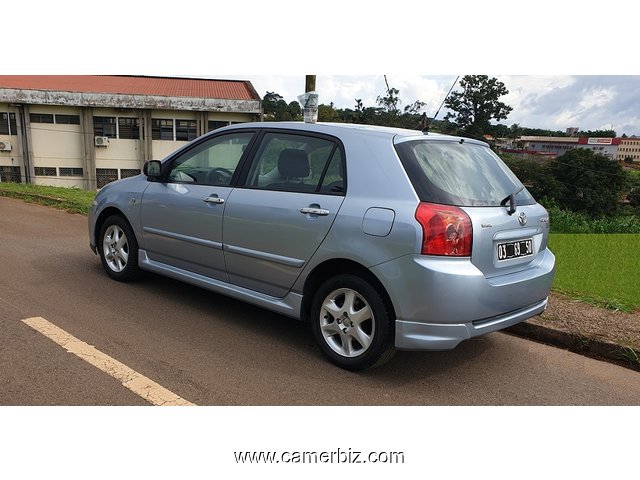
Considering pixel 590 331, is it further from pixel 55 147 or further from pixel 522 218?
pixel 55 147

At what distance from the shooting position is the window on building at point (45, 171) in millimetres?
33372

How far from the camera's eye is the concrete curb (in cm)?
399

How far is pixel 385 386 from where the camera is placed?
341 cm

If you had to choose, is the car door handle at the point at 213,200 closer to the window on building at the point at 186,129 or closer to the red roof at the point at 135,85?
the red roof at the point at 135,85

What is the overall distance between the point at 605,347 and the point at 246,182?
3154mm

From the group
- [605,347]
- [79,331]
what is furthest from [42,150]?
[605,347]

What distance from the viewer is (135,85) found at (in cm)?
3409

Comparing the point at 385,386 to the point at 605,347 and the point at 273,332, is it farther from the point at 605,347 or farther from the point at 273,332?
the point at 605,347

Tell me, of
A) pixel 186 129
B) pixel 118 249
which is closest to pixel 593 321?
pixel 118 249

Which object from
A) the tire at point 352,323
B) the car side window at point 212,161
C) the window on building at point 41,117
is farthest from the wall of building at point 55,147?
the tire at point 352,323

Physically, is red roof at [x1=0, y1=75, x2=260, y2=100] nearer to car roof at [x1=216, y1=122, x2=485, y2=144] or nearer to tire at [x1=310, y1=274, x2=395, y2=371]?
car roof at [x1=216, y1=122, x2=485, y2=144]

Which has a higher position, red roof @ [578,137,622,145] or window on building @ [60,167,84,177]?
red roof @ [578,137,622,145]

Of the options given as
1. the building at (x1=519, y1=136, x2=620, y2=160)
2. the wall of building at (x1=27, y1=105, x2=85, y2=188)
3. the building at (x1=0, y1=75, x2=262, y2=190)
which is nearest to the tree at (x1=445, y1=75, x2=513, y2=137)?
the building at (x1=519, y1=136, x2=620, y2=160)

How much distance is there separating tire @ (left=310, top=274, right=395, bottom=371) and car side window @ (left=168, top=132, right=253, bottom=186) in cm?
142
